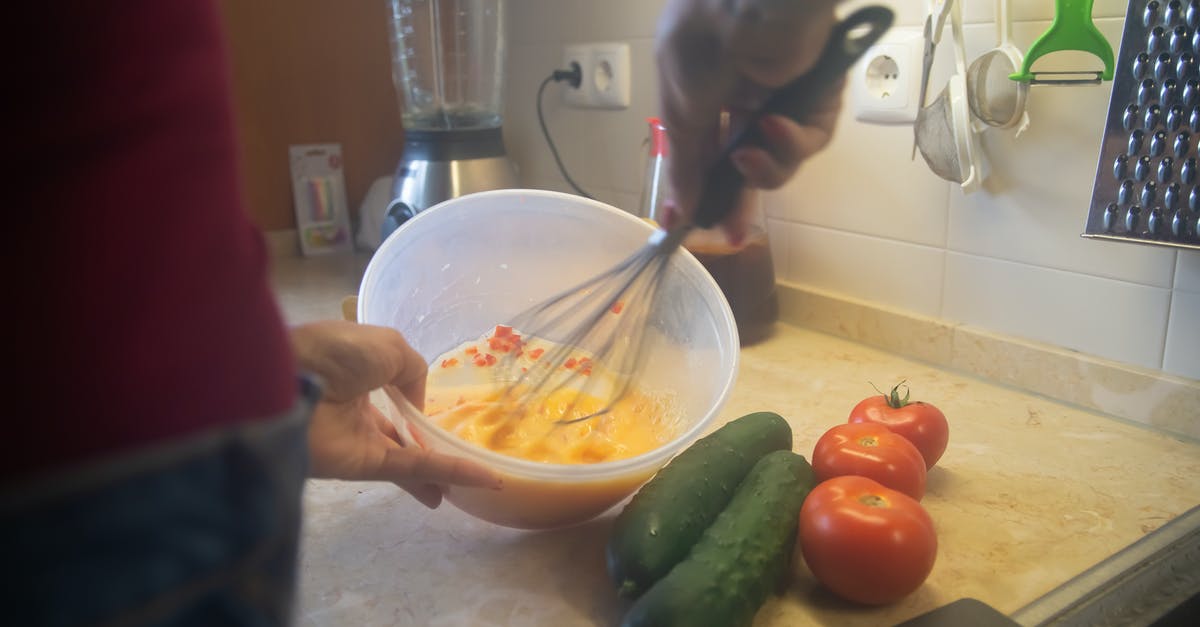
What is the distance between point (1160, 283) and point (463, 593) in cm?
61

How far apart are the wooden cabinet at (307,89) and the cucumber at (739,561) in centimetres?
104

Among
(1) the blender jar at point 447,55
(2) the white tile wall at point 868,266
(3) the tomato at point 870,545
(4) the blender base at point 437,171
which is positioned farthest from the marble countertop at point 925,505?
(1) the blender jar at point 447,55

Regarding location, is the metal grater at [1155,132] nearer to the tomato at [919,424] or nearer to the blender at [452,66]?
the tomato at [919,424]

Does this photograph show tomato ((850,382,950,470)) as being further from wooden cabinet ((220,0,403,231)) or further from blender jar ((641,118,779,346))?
wooden cabinet ((220,0,403,231))

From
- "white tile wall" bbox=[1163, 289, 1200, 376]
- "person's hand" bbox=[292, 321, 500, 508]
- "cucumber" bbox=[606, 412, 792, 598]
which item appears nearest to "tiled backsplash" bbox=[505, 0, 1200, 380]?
"white tile wall" bbox=[1163, 289, 1200, 376]

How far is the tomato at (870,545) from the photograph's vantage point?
0.48 metres

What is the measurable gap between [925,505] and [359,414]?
1.32ft

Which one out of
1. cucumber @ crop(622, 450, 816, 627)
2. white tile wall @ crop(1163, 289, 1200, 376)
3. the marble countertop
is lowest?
the marble countertop

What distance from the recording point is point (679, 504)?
1.72 ft

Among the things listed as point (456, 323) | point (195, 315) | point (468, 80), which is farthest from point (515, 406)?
point (468, 80)

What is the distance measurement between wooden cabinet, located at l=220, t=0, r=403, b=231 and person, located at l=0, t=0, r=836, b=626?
1.16 metres

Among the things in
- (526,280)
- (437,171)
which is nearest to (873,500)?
(526,280)

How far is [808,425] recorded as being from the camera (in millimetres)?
755

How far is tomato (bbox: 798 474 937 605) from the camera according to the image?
484mm
